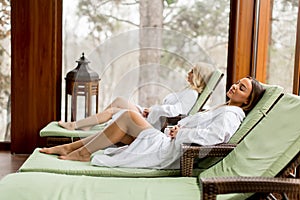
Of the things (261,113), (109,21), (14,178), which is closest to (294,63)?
(261,113)

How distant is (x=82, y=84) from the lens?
4.61 metres

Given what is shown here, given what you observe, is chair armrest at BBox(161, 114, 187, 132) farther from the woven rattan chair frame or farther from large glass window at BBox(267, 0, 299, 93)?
the woven rattan chair frame

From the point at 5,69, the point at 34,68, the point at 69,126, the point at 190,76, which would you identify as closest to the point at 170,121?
the point at 190,76

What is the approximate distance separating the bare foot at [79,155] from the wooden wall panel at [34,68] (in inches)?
65.4

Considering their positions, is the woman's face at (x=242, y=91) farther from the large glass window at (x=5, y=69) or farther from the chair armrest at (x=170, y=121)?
the large glass window at (x=5, y=69)

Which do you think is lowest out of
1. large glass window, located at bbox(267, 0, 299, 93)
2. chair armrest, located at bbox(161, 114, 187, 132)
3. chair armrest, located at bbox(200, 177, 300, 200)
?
chair armrest, located at bbox(161, 114, 187, 132)

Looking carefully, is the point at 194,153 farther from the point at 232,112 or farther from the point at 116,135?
the point at 116,135

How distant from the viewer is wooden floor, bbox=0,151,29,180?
4.22 metres

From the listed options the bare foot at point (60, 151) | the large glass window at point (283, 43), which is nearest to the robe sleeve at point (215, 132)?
the large glass window at point (283, 43)

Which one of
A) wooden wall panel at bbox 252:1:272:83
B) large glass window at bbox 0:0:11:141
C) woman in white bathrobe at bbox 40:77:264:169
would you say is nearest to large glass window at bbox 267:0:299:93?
wooden wall panel at bbox 252:1:272:83

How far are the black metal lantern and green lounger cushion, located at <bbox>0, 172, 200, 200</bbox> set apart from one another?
6.33ft

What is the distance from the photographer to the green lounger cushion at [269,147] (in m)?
2.29

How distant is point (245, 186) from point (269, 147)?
23.9 inches

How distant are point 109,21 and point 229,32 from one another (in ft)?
4.49
